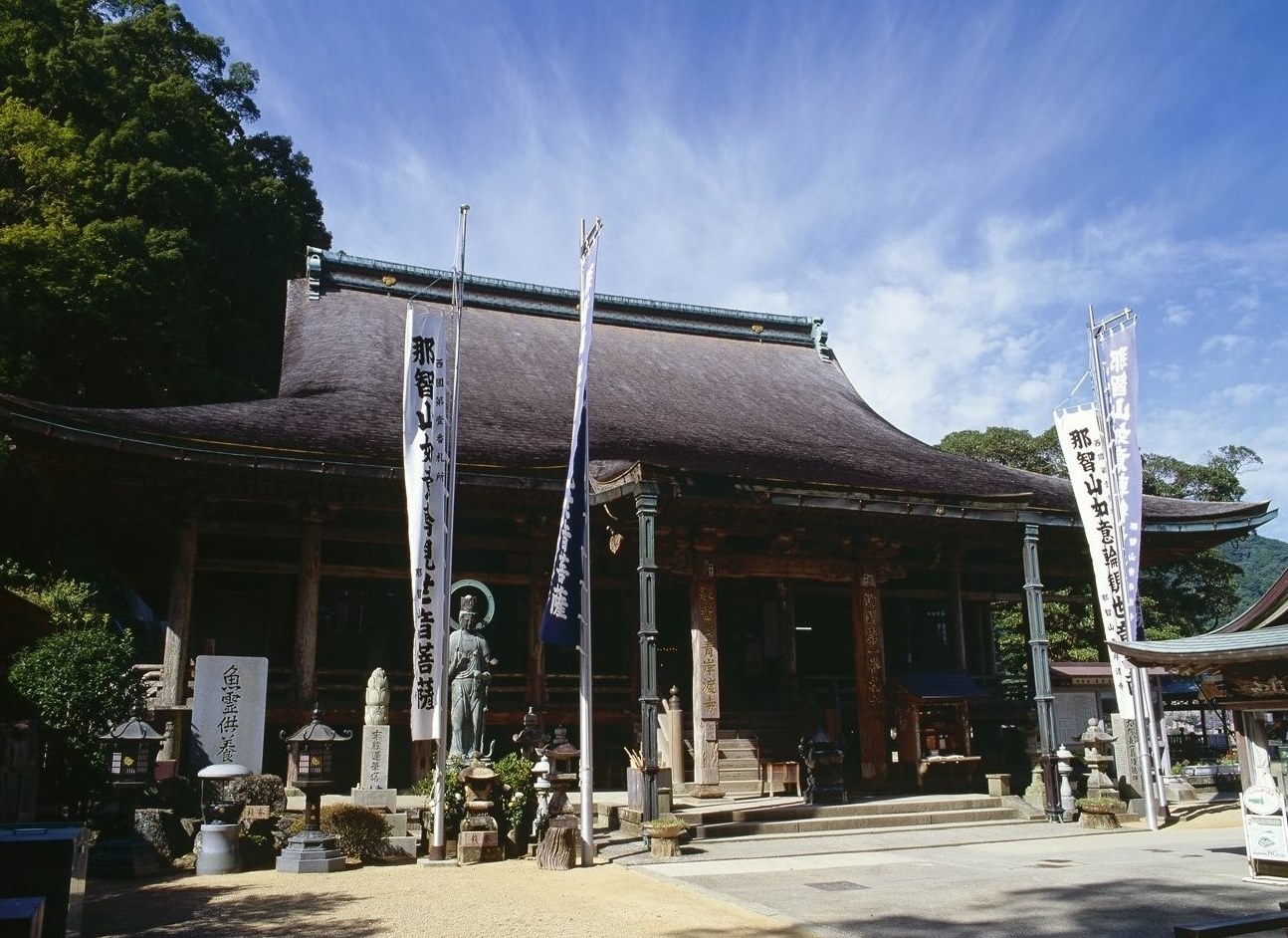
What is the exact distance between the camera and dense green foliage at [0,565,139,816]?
12.8 m

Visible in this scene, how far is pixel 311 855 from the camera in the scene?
10258 mm

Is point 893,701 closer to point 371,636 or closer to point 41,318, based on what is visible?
point 371,636

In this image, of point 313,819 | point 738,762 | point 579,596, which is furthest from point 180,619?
point 738,762

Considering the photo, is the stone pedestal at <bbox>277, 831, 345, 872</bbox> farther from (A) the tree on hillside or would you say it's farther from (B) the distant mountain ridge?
(B) the distant mountain ridge

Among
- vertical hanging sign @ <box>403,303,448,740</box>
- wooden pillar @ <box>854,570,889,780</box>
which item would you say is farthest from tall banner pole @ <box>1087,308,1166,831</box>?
vertical hanging sign @ <box>403,303,448,740</box>

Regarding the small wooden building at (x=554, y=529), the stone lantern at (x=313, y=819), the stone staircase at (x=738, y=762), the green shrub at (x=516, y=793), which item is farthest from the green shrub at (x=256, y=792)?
the stone staircase at (x=738, y=762)

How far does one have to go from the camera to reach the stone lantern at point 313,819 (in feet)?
33.6

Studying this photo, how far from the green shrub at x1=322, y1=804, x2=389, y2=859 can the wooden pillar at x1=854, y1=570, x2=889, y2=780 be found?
901 centimetres

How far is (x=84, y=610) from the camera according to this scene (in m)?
20.2

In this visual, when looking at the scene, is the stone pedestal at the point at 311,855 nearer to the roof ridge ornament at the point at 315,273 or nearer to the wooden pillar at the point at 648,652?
the wooden pillar at the point at 648,652

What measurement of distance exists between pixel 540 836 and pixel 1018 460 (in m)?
32.9

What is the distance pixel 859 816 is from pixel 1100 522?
5767mm

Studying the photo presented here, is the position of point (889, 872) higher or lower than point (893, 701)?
lower

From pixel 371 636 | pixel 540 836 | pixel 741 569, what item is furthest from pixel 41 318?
pixel 540 836
